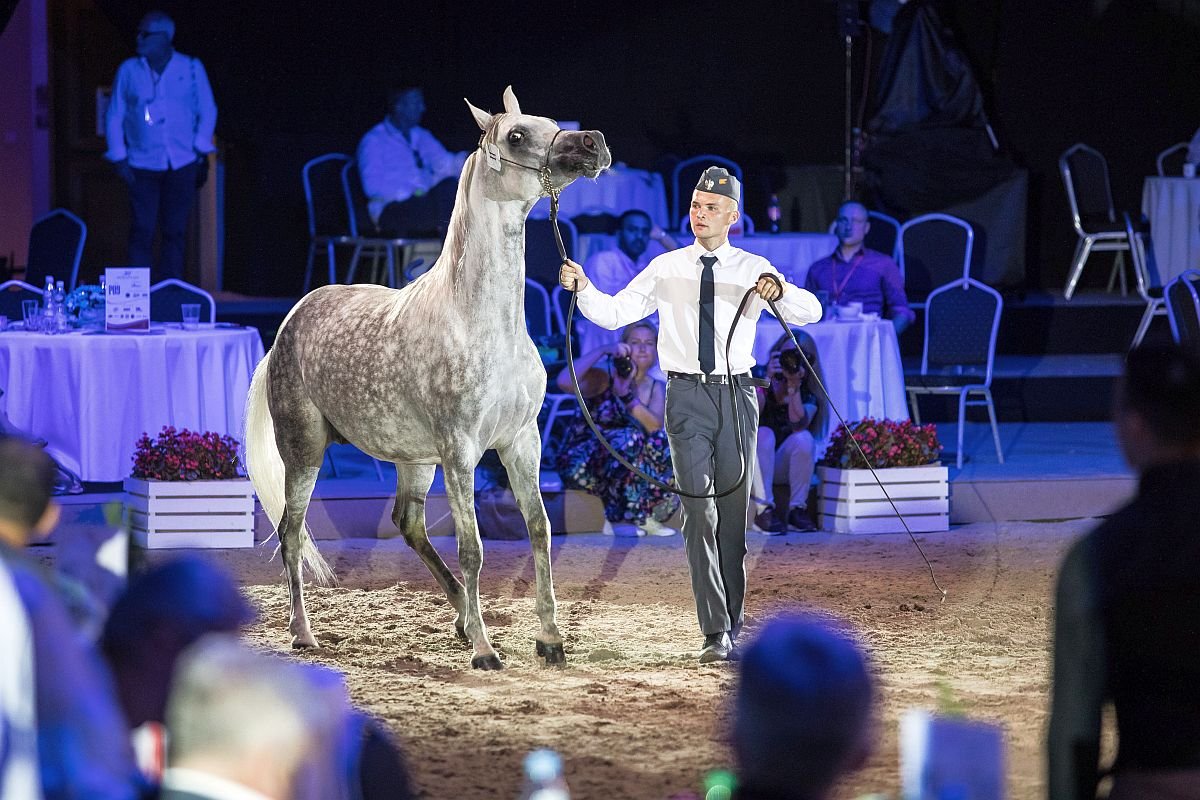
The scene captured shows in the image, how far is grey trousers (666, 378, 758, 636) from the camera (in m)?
6.23

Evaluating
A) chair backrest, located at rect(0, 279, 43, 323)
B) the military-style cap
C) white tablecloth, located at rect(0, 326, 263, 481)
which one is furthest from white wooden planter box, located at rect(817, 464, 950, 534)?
chair backrest, located at rect(0, 279, 43, 323)

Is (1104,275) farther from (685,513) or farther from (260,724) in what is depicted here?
(260,724)

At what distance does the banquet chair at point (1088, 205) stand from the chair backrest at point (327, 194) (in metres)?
6.01

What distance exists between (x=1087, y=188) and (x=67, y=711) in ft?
42.4

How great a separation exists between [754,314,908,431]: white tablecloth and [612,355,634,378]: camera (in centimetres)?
99

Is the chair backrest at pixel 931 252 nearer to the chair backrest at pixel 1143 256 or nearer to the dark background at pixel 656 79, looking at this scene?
the chair backrest at pixel 1143 256

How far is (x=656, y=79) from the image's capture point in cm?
1535

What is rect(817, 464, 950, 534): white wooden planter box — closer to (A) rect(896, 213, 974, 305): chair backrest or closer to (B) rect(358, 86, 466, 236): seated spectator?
(A) rect(896, 213, 974, 305): chair backrest

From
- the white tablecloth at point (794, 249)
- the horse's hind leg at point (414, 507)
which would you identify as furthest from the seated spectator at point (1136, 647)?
the white tablecloth at point (794, 249)

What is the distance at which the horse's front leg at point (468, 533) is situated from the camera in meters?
6.13

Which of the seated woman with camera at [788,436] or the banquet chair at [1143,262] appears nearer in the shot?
the seated woman with camera at [788,436]

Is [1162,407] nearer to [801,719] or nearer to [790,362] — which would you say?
[801,719]

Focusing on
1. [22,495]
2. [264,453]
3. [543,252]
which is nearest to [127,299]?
[264,453]

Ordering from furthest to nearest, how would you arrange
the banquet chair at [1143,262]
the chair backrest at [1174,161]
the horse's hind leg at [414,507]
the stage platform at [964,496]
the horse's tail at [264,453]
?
1. the chair backrest at [1174,161]
2. the banquet chair at [1143,262]
3. the stage platform at [964,496]
4. the horse's tail at [264,453]
5. the horse's hind leg at [414,507]
